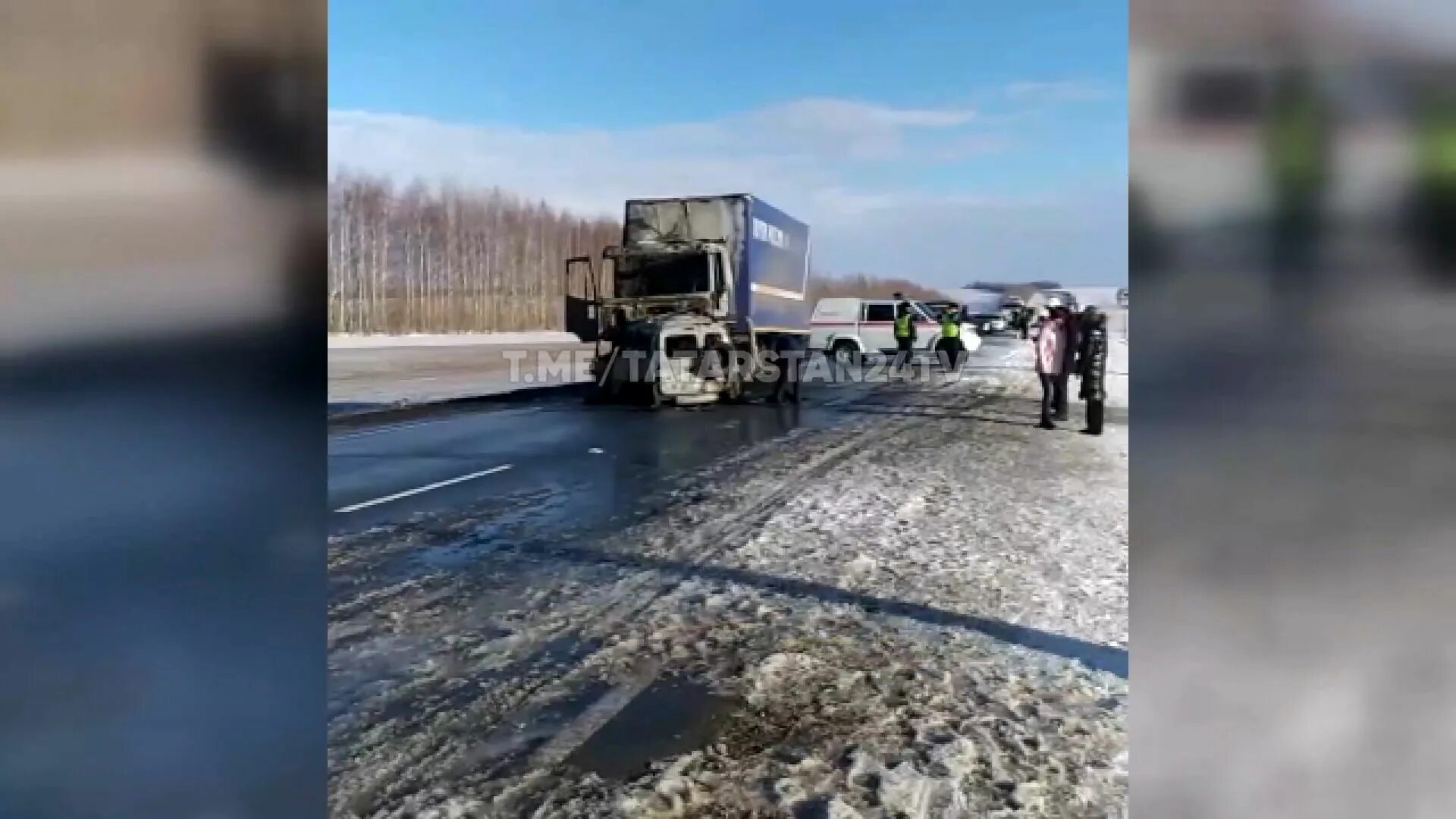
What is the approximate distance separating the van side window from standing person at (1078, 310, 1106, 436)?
46.7 feet

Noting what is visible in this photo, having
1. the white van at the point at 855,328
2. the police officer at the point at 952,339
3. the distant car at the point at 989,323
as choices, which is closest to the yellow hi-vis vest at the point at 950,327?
the police officer at the point at 952,339

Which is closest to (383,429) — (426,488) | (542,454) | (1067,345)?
(542,454)

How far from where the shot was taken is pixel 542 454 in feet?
33.8

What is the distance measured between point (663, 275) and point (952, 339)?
1008cm

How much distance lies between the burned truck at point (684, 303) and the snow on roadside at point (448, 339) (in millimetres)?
14358

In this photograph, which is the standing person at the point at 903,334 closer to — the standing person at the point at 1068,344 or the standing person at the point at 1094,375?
the standing person at the point at 1068,344

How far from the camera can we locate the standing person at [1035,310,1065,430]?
12.6 metres

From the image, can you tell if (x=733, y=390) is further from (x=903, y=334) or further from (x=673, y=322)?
(x=903, y=334)
